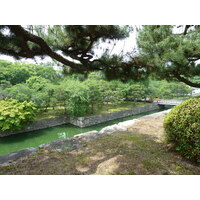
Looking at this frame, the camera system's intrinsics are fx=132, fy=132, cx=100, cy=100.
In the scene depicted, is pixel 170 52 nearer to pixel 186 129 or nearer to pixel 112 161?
pixel 186 129

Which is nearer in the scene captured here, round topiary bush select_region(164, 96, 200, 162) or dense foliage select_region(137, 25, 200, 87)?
round topiary bush select_region(164, 96, 200, 162)

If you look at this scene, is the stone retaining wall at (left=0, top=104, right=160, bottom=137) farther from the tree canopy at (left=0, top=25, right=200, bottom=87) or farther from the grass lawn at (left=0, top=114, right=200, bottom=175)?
the tree canopy at (left=0, top=25, right=200, bottom=87)

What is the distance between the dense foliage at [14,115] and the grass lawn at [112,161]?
4.15 m

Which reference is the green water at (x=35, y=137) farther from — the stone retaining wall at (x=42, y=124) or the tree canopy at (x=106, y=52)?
the tree canopy at (x=106, y=52)

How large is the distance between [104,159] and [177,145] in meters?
1.01

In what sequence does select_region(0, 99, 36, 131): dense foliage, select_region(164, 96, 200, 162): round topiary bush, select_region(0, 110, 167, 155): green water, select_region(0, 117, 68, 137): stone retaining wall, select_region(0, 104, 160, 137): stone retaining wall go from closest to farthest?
select_region(164, 96, 200, 162): round topiary bush → select_region(0, 110, 167, 155): green water → select_region(0, 99, 36, 131): dense foliage → select_region(0, 117, 68, 137): stone retaining wall → select_region(0, 104, 160, 137): stone retaining wall

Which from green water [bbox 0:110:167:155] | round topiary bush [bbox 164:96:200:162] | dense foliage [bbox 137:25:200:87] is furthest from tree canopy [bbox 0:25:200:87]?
green water [bbox 0:110:167:155]

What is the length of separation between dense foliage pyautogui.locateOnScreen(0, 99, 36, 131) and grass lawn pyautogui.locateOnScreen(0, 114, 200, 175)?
415 centimetres

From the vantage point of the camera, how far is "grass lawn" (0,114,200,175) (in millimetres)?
1437

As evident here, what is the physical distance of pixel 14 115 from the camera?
17.2 ft

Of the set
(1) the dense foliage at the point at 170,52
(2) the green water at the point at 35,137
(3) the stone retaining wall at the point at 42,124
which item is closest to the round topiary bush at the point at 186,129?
(1) the dense foliage at the point at 170,52

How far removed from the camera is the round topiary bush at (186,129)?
155 centimetres

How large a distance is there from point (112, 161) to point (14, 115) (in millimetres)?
5095

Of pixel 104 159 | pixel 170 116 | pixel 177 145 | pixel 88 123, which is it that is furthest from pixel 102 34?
pixel 88 123
